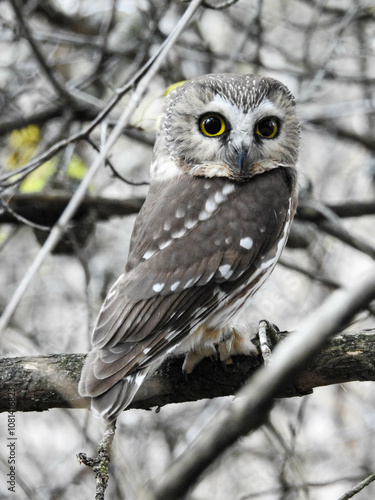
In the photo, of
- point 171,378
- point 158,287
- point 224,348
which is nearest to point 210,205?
point 158,287

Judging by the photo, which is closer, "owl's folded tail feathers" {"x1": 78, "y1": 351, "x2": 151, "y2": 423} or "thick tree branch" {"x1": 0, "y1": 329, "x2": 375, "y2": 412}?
"owl's folded tail feathers" {"x1": 78, "y1": 351, "x2": 151, "y2": 423}

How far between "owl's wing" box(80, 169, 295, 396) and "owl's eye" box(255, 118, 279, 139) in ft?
0.80

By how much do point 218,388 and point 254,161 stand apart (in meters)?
1.14

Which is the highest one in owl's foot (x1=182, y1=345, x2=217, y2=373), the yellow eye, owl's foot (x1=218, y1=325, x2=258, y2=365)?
the yellow eye

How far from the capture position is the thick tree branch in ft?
8.38

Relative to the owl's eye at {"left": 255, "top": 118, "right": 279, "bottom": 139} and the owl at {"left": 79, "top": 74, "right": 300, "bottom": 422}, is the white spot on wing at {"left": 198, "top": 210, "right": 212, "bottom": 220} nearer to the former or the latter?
the owl at {"left": 79, "top": 74, "right": 300, "bottom": 422}

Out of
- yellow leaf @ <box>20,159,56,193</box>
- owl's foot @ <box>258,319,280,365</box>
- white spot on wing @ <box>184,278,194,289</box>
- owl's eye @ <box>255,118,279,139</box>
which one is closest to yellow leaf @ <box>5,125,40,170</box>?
yellow leaf @ <box>20,159,56,193</box>

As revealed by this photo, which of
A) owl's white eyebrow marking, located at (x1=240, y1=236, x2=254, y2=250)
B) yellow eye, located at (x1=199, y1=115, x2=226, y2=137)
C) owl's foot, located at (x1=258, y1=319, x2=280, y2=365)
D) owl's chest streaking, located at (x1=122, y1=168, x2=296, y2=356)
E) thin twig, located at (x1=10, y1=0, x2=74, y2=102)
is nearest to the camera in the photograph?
owl's foot, located at (x1=258, y1=319, x2=280, y2=365)

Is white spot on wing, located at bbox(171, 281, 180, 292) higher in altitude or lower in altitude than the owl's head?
lower

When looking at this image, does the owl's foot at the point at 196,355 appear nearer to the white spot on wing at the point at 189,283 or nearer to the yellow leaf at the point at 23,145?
the white spot on wing at the point at 189,283

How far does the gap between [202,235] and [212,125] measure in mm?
642

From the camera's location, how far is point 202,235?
289 cm

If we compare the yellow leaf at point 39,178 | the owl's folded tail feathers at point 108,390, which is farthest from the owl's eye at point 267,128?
the yellow leaf at point 39,178

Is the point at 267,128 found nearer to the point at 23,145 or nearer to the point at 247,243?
the point at 247,243
